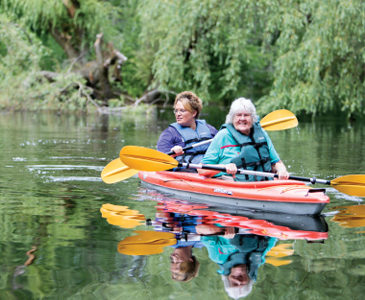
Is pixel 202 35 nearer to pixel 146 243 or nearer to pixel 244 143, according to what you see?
pixel 244 143

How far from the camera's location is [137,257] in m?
3.71

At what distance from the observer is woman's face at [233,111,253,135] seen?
5.47 m

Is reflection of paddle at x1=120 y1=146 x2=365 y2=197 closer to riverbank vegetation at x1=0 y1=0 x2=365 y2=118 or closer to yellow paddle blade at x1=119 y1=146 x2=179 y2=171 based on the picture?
yellow paddle blade at x1=119 y1=146 x2=179 y2=171

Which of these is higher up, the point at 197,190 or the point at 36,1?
the point at 36,1

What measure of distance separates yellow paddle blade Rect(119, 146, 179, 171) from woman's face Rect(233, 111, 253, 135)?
81 cm

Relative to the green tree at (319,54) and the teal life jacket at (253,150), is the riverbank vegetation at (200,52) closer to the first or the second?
the green tree at (319,54)

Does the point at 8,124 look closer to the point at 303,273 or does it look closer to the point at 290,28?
the point at 290,28

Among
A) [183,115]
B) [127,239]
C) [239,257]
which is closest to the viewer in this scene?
[239,257]

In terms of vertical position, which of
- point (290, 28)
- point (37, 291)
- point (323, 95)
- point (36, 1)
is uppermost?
point (36, 1)

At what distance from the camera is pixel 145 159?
19.6ft

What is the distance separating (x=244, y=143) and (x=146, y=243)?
1.78 meters

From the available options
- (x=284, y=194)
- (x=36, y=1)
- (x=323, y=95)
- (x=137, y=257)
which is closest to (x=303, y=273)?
(x=137, y=257)

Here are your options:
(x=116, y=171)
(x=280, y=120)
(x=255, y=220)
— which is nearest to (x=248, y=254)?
(x=255, y=220)

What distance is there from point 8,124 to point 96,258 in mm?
11937
